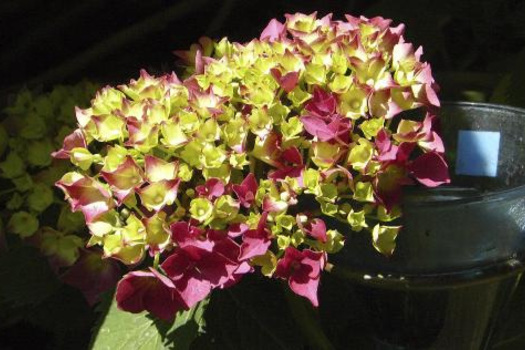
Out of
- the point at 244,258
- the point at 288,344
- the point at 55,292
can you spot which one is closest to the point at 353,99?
the point at 244,258

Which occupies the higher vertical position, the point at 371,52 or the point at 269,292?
the point at 371,52

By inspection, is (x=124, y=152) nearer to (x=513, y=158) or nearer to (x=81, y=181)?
(x=81, y=181)

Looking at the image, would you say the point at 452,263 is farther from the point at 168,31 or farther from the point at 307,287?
the point at 168,31

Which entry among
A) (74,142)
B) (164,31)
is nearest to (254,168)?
(74,142)

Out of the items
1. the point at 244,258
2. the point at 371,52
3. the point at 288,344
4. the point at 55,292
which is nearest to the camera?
the point at 244,258

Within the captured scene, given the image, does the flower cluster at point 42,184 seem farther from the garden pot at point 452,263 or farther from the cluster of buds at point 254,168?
the garden pot at point 452,263

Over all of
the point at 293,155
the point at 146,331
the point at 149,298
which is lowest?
the point at 146,331
